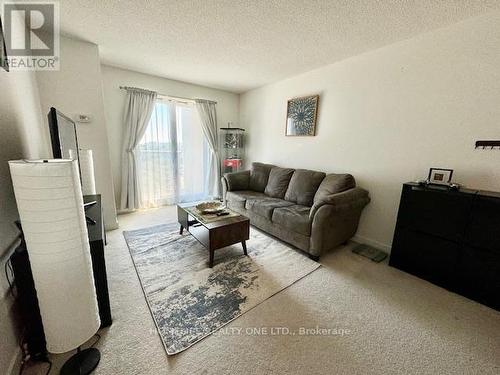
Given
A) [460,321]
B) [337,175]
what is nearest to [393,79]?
[337,175]

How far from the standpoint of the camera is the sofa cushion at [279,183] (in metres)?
3.29

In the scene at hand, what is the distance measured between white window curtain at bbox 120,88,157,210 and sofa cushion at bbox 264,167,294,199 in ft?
7.60

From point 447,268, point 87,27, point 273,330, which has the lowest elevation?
point 273,330

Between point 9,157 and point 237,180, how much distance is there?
2712mm

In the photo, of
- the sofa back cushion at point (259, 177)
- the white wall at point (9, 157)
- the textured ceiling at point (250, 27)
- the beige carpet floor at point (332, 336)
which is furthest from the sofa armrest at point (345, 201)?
the white wall at point (9, 157)

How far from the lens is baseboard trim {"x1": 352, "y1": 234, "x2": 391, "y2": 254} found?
2.49 metres

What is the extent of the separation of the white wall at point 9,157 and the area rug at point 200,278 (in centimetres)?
71

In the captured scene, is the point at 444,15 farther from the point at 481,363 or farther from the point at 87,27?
the point at 87,27

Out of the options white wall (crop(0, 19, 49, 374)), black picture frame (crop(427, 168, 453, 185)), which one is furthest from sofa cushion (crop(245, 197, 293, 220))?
white wall (crop(0, 19, 49, 374))

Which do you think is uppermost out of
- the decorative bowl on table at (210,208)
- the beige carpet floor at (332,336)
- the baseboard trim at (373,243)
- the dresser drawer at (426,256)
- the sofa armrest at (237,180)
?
the sofa armrest at (237,180)

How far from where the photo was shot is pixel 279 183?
3.34 metres

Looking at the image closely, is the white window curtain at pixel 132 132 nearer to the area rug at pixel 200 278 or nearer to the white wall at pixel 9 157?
the area rug at pixel 200 278

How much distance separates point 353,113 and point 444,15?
1104 millimetres

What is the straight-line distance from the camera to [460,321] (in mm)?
1511
